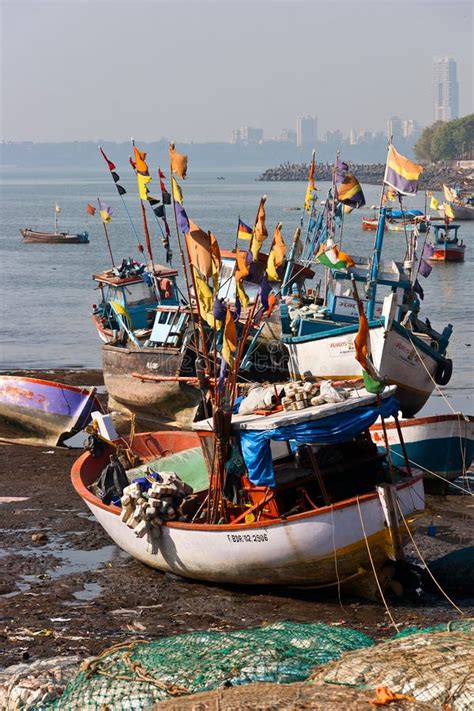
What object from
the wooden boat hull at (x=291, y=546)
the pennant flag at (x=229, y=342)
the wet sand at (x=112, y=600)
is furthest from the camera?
the pennant flag at (x=229, y=342)

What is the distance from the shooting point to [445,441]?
17547 millimetres

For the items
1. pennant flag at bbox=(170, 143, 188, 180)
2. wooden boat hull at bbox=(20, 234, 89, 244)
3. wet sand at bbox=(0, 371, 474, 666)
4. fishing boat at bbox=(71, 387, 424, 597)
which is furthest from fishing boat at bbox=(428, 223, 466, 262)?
fishing boat at bbox=(71, 387, 424, 597)

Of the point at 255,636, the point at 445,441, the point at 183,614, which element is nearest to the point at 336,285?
the point at 445,441

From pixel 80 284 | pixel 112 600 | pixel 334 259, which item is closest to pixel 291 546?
pixel 112 600

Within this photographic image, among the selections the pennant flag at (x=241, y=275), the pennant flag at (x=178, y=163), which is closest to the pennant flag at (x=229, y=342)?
the pennant flag at (x=241, y=275)

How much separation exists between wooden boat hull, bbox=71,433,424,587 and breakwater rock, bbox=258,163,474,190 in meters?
108

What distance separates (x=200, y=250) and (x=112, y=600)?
4265mm

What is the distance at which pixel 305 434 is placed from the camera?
42.0ft

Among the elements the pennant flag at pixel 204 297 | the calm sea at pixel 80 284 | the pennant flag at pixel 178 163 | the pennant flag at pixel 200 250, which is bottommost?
the calm sea at pixel 80 284

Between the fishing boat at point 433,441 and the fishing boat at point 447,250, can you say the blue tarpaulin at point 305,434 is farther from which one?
the fishing boat at point 447,250

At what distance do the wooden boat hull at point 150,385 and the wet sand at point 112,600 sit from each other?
6.24 m

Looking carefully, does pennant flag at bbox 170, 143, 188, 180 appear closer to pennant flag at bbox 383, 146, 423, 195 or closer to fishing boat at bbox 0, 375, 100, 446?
fishing boat at bbox 0, 375, 100, 446

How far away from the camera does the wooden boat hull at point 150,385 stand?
2256cm

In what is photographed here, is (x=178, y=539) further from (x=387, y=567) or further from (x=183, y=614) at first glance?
(x=387, y=567)
